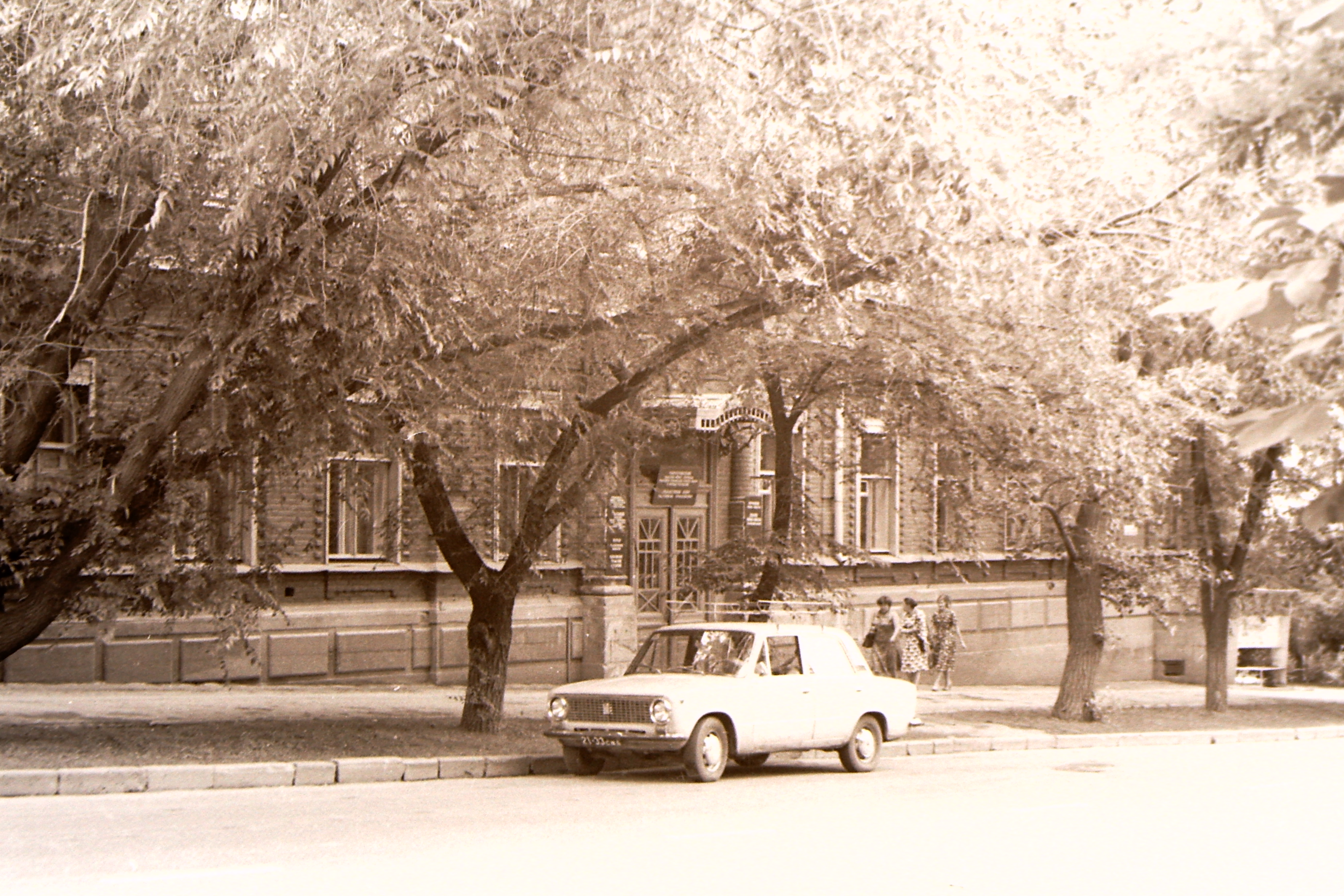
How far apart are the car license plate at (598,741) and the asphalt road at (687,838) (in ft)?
1.19

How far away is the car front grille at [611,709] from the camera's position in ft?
44.9

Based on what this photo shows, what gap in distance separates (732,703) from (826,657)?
1719mm

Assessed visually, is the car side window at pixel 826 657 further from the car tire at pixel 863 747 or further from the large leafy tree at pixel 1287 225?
the large leafy tree at pixel 1287 225

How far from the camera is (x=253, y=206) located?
11.7m

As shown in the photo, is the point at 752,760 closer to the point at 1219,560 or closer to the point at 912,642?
the point at 912,642

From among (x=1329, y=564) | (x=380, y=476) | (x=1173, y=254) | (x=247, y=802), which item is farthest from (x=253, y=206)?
(x=1329, y=564)

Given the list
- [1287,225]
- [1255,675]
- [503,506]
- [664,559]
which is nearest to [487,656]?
[503,506]

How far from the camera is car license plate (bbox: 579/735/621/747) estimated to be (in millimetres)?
13742

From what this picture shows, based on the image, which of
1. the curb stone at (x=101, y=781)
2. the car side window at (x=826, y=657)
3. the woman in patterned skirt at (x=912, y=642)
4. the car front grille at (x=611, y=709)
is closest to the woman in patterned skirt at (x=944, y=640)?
the woman in patterned skirt at (x=912, y=642)

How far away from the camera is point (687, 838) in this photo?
1014 cm

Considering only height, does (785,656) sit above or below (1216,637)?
above

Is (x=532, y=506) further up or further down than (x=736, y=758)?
further up

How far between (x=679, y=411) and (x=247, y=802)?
26.0 ft

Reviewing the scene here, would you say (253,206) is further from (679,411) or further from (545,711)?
(545,711)
